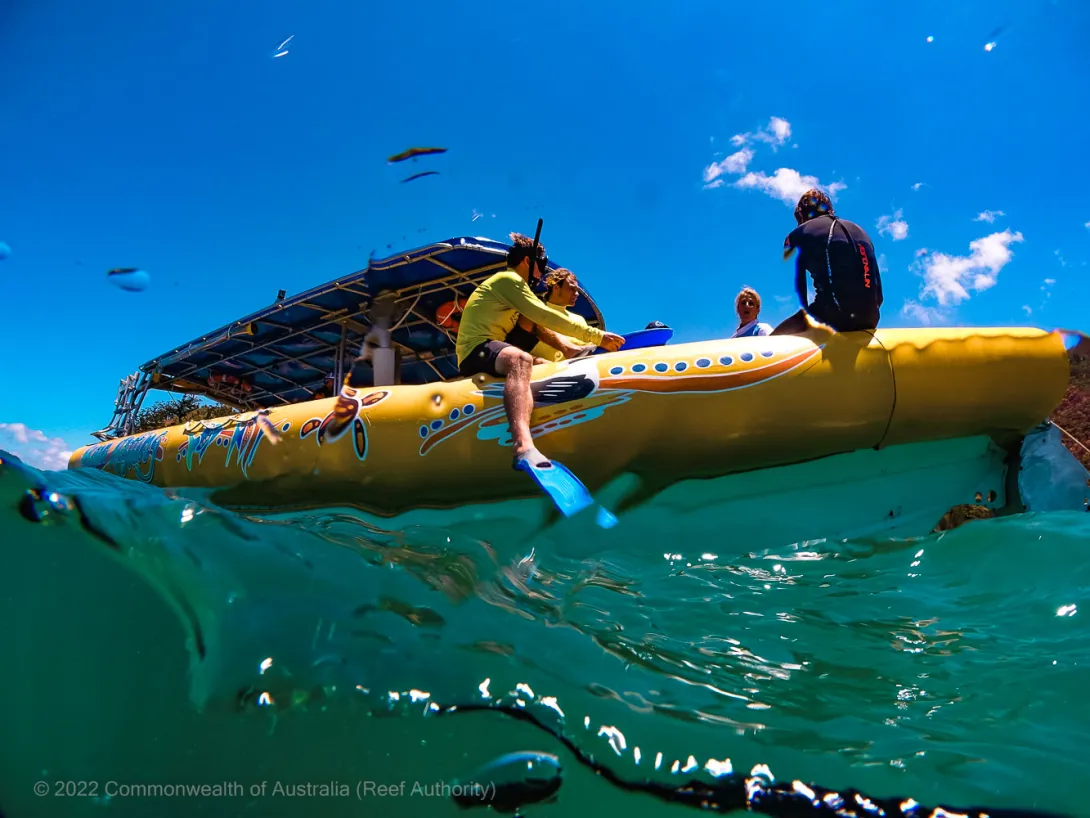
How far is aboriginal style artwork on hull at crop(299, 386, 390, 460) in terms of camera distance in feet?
10.2

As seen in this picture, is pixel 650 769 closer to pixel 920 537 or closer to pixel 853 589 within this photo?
pixel 853 589

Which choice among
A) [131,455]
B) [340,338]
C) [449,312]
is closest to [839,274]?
[449,312]

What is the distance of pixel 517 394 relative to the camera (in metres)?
2.76

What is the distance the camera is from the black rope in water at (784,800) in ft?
2.55

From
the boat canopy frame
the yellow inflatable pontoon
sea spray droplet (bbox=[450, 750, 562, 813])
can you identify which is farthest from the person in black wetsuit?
the boat canopy frame

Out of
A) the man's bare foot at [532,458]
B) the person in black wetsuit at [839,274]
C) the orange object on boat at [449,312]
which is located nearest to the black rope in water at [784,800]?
the man's bare foot at [532,458]

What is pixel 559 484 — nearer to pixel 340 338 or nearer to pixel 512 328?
pixel 512 328

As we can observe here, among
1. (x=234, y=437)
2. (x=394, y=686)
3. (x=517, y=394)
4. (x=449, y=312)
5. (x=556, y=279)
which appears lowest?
(x=394, y=686)

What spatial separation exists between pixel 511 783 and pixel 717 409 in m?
2.02

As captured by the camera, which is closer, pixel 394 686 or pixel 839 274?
pixel 394 686

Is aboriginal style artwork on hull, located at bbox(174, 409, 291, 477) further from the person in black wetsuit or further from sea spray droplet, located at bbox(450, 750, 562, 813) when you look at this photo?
sea spray droplet, located at bbox(450, 750, 562, 813)

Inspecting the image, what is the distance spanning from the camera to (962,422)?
2590 millimetres

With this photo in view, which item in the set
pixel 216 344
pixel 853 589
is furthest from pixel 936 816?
pixel 216 344

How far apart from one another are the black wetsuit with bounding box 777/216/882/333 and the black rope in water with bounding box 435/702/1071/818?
223cm
